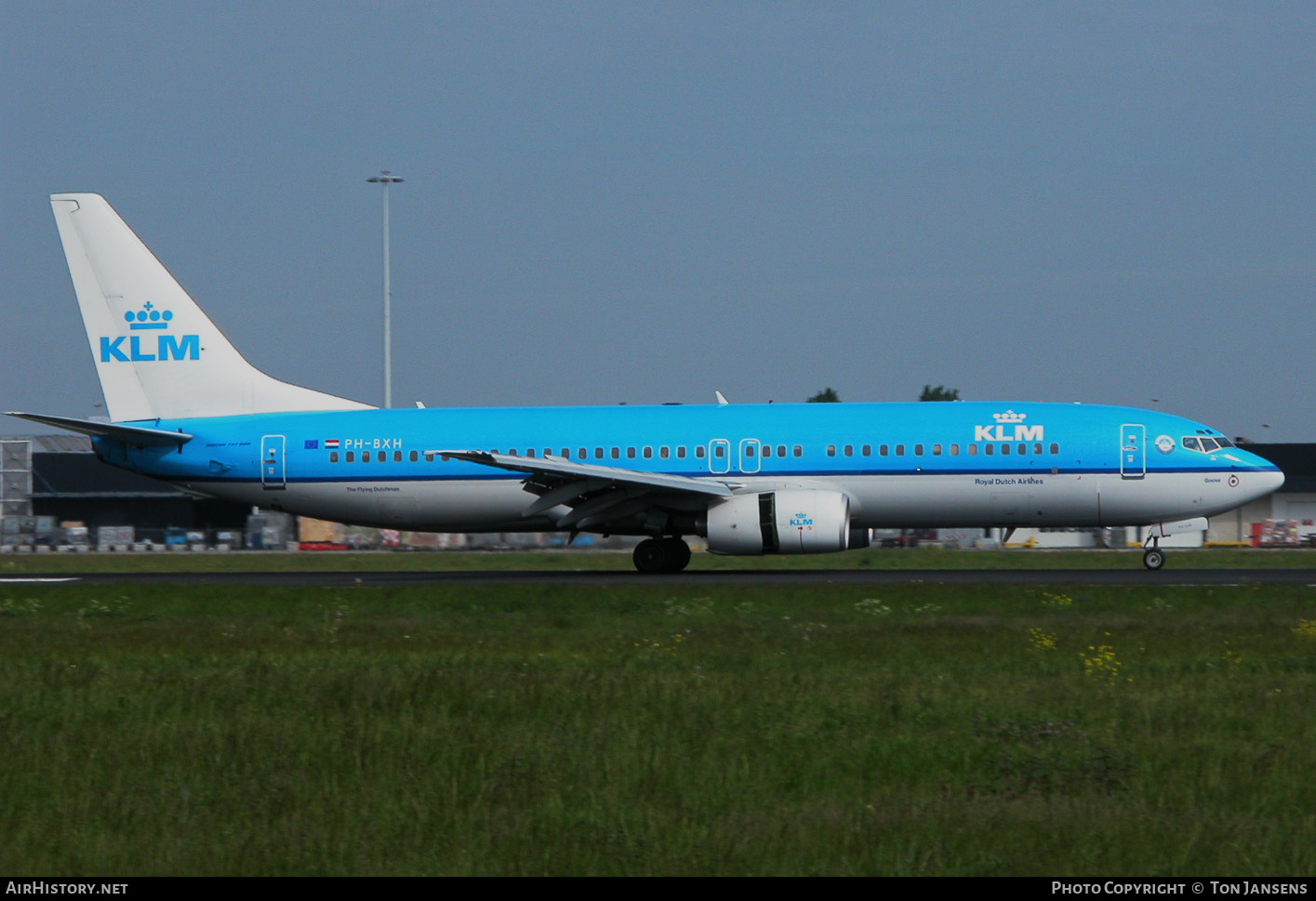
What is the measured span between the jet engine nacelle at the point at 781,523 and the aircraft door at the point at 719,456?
1409 millimetres

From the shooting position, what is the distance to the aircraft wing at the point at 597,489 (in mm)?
27328

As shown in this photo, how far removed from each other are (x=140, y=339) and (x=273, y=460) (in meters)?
4.59

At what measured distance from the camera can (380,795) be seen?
8414mm

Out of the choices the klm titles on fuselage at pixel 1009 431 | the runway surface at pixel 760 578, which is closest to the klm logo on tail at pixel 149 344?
the runway surface at pixel 760 578

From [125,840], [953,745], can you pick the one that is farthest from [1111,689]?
[125,840]

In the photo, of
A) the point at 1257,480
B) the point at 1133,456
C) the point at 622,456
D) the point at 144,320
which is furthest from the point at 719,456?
the point at 144,320

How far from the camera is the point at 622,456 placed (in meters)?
29.6

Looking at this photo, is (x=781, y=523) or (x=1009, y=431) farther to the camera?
(x=1009, y=431)

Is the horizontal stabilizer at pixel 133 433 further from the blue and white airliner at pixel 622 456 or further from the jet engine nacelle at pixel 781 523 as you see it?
the jet engine nacelle at pixel 781 523

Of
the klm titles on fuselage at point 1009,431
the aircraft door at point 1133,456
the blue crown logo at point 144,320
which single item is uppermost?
the blue crown logo at point 144,320

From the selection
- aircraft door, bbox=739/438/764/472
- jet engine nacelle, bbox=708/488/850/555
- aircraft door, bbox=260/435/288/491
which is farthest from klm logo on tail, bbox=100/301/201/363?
jet engine nacelle, bbox=708/488/850/555

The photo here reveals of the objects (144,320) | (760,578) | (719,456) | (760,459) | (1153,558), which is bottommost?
(760,578)

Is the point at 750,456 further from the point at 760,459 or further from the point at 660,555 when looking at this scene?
the point at 660,555
